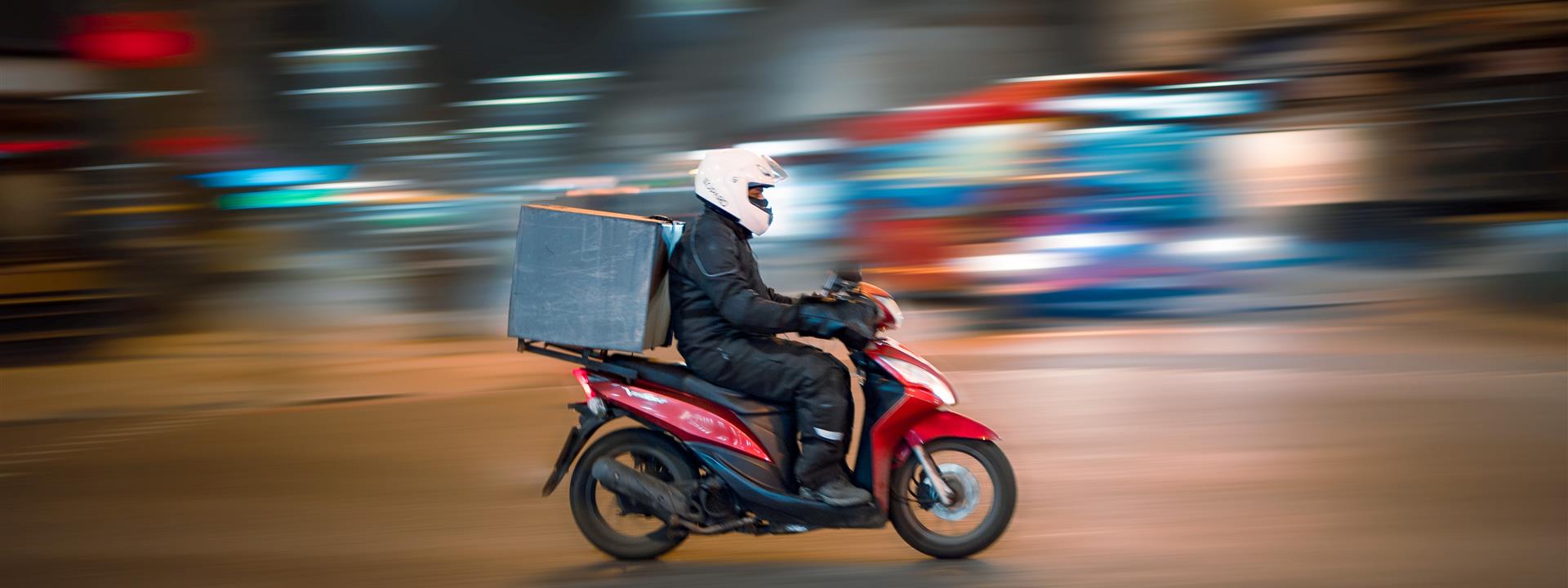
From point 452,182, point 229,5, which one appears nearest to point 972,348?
point 452,182

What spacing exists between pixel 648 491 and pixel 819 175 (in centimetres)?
996

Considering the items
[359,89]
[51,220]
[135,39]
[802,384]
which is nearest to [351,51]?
[359,89]

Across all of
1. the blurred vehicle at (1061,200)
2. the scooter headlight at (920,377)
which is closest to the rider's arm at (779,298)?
the scooter headlight at (920,377)

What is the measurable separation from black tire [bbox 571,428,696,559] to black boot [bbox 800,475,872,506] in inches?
18.0

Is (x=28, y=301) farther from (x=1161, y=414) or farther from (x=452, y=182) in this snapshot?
(x=1161, y=414)

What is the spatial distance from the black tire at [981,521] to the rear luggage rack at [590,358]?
1071mm

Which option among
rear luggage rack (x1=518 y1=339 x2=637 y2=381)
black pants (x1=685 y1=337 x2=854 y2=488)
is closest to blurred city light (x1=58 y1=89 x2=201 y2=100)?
rear luggage rack (x1=518 y1=339 x2=637 y2=381)

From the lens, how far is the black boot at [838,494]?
16.2 ft

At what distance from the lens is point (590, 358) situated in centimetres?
509

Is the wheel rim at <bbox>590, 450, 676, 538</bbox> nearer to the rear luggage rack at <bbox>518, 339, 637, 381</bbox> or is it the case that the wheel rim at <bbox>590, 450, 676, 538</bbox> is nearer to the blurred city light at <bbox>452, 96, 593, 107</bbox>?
the rear luggage rack at <bbox>518, 339, 637, 381</bbox>

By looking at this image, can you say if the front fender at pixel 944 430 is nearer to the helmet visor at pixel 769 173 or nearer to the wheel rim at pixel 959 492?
the wheel rim at pixel 959 492

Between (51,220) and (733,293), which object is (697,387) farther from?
(51,220)

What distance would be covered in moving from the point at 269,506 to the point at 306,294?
8255 mm

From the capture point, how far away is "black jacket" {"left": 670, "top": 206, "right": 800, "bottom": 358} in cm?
480
